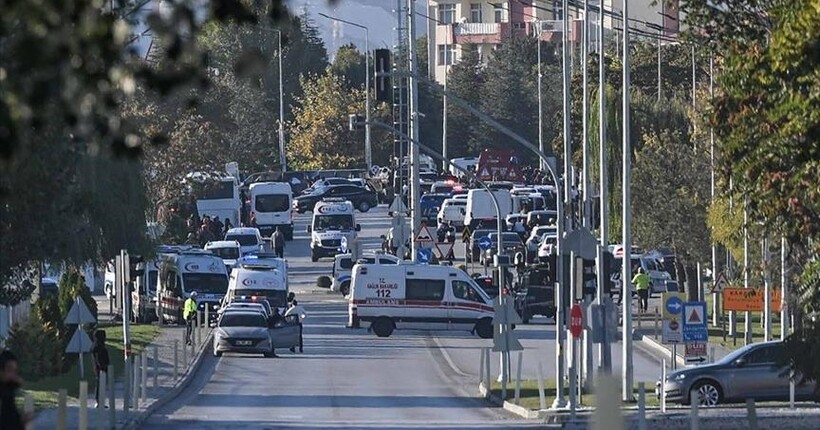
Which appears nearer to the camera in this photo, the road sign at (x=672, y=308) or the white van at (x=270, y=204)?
the road sign at (x=672, y=308)

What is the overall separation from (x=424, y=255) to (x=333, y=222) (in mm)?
20809

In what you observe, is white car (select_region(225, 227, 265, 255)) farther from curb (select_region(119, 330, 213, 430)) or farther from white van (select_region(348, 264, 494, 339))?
white van (select_region(348, 264, 494, 339))

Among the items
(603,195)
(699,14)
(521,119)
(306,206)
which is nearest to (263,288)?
(603,195)

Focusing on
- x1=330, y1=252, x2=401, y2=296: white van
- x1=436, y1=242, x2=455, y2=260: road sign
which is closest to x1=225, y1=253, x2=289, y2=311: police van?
x1=436, y1=242, x2=455, y2=260: road sign

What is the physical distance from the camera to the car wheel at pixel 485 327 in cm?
5463

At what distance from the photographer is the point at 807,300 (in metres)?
24.0

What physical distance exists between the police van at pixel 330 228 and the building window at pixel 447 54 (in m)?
73.5

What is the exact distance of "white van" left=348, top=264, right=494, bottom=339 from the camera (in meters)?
54.1

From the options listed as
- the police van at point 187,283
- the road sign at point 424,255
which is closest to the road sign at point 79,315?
the police van at point 187,283

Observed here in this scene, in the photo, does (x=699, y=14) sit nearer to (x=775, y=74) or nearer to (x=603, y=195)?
(x=775, y=74)

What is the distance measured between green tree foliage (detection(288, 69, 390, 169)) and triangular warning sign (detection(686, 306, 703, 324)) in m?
96.1

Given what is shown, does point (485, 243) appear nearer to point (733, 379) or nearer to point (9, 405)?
point (733, 379)

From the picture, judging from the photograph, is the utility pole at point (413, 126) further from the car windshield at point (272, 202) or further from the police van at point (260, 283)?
the car windshield at point (272, 202)

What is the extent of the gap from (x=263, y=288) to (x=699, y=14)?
34005 millimetres
